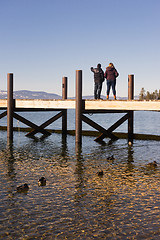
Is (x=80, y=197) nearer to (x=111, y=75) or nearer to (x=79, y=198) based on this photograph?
(x=79, y=198)

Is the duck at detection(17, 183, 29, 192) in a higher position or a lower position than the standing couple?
lower

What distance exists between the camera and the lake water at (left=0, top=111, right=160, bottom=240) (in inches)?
317

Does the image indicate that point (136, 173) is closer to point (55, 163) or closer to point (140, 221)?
point (55, 163)

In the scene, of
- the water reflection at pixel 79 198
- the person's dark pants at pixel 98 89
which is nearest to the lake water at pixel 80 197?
the water reflection at pixel 79 198

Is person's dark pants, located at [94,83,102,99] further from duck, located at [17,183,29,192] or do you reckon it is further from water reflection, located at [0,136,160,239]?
duck, located at [17,183,29,192]

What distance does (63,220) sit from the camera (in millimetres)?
8562

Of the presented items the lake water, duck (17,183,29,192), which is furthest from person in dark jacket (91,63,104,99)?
duck (17,183,29,192)

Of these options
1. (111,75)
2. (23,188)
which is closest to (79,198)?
(23,188)

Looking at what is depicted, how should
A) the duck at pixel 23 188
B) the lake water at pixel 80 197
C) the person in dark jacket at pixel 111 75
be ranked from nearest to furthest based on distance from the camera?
the lake water at pixel 80 197 → the duck at pixel 23 188 → the person in dark jacket at pixel 111 75

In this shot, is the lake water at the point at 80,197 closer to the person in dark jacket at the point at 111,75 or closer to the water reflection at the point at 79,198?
the water reflection at the point at 79,198

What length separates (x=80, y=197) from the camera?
10398mm

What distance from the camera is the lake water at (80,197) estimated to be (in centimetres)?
805

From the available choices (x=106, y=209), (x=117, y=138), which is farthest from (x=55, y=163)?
(x=117, y=138)

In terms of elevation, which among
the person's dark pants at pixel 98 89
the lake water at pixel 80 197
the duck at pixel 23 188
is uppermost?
the person's dark pants at pixel 98 89
